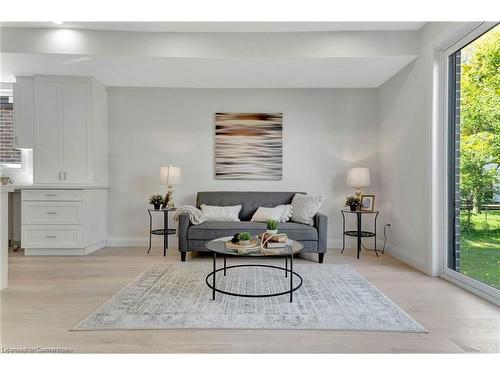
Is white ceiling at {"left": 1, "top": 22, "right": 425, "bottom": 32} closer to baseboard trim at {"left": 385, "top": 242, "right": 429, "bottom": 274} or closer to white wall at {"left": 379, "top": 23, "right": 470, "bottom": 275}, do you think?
white wall at {"left": 379, "top": 23, "right": 470, "bottom": 275}

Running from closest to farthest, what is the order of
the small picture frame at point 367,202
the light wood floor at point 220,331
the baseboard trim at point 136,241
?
the light wood floor at point 220,331 → the small picture frame at point 367,202 → the baseboard trim at point 136,241

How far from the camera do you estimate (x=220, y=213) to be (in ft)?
13.8

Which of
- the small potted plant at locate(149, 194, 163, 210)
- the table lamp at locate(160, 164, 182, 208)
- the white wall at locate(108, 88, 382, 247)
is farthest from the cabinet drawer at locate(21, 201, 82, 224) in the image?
the table lamp at locate(160, 164, 182, 208)

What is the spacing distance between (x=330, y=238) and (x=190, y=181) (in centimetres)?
242

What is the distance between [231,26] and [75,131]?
104 inches

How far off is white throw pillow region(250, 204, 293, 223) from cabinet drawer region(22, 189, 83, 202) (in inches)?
97.4

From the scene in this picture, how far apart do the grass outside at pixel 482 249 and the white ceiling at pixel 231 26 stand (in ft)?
7.33

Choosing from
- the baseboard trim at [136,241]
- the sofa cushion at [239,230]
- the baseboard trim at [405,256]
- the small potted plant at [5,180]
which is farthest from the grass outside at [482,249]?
the small potted plant at [5,180]

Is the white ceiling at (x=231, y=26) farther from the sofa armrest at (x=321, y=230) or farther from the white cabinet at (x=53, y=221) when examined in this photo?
the sofa armrest at (x=321, y=230)

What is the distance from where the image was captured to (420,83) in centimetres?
351

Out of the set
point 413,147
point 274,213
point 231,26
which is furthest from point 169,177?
point 413,147

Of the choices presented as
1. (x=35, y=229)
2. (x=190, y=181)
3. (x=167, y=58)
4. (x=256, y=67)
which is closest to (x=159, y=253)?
(x=190, y=181)

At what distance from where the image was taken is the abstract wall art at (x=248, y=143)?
15.4 feet

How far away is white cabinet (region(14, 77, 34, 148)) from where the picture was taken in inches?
167
